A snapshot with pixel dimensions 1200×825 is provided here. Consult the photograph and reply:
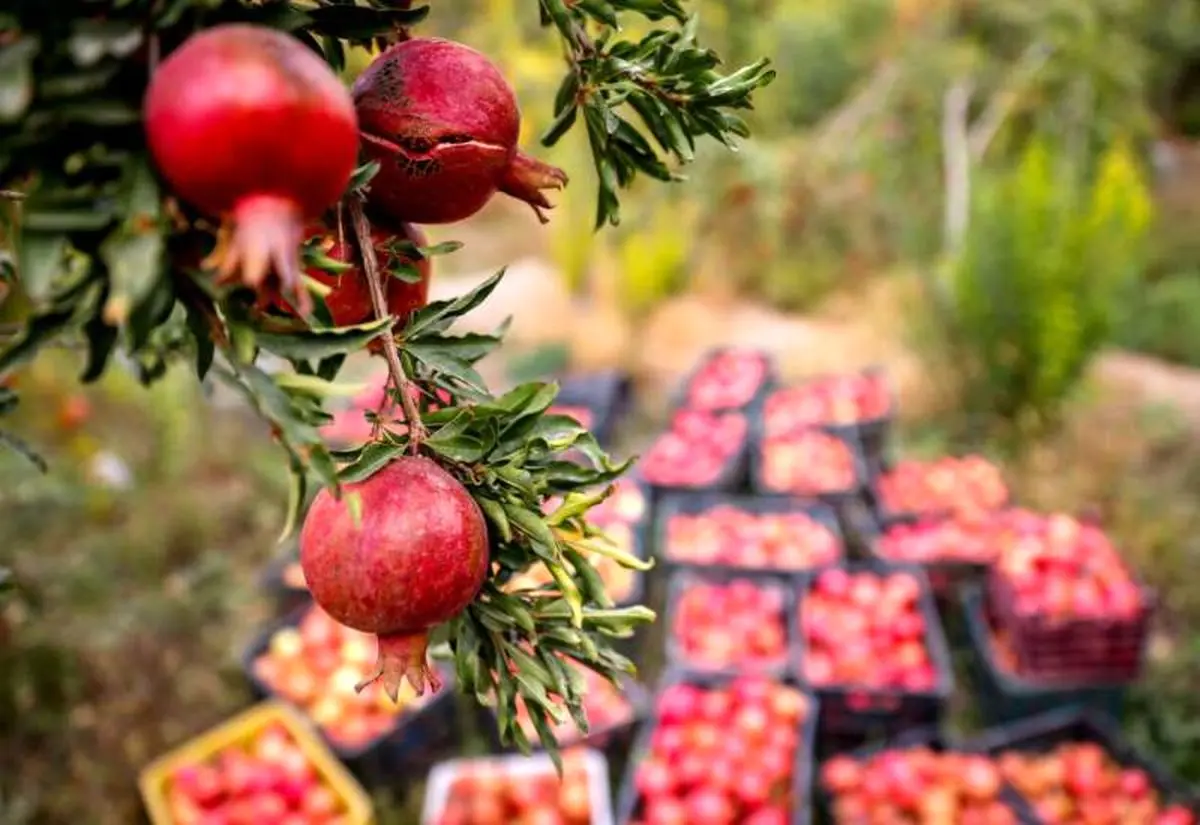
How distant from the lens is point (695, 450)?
4535 millimetres

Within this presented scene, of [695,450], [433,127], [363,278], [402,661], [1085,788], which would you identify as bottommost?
[695,450]

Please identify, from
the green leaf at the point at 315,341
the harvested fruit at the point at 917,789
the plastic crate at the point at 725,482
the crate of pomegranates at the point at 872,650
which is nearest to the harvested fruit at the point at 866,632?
the crate of pomegranates at the point at 872,650

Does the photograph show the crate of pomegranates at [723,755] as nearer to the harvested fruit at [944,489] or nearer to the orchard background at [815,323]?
the orchard background at [815,323]

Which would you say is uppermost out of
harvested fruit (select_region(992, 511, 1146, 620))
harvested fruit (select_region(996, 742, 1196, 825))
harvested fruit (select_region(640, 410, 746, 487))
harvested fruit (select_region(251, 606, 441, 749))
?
harvested fruit (select_region(992, 511, 1146, 620))

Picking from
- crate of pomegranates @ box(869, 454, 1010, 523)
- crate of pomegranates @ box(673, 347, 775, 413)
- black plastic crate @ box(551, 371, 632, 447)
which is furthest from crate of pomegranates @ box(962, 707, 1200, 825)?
black plastic crate @ box(551, 371, 632, 447)

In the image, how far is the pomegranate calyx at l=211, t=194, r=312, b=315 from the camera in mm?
470

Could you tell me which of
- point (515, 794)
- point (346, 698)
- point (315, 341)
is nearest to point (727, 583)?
point (515, 794)

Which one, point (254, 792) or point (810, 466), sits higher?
point (810, 466)

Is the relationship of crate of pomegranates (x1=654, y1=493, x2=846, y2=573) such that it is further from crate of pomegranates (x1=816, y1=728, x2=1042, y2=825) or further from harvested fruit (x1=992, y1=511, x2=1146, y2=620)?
crate of pomegranates (x1=816, y1=728, x2=1042, y2=825)

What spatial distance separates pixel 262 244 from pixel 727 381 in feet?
15.7

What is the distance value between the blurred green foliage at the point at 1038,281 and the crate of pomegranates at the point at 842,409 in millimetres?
536

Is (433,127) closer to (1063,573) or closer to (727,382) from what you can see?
(1063,573)

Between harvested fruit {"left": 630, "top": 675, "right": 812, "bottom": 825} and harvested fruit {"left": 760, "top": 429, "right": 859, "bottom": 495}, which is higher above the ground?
harvested fruit {"left": 630, "top": 675, "right": 812, "bottom": 825}

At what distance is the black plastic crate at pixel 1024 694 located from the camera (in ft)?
10.5
